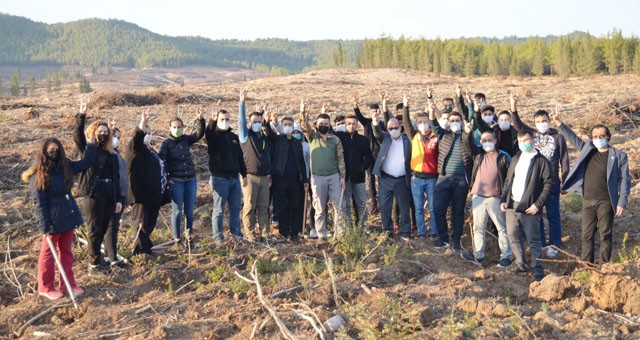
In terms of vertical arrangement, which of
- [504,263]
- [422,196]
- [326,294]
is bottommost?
[504,263]

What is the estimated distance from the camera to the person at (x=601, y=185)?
257 inches

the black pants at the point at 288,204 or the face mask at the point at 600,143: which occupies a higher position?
the face mask at the point at 600,143

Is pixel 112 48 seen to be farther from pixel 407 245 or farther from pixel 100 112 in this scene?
pixel 407 245

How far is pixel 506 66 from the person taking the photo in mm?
69562

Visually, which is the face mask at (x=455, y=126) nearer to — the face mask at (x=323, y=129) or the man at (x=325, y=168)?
the man at (x=325, y=168)

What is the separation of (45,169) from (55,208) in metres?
0.42

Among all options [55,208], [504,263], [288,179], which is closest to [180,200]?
[288,179]

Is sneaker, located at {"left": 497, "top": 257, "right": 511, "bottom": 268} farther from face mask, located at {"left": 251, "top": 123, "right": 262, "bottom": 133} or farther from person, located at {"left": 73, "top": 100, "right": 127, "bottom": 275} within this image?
person, located at {"left": 73, "top": 100, "right": 127, "bottom": 275}

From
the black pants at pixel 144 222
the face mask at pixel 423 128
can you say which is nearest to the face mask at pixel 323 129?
the face mask at pixel 423 128

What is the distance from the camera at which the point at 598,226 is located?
6793 mm

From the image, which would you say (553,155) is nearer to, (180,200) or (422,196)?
(422,196)

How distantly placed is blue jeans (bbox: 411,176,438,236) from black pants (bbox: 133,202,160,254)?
11.7 ft

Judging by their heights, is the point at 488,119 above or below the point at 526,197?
above

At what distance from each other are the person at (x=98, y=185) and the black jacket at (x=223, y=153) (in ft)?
4.53
